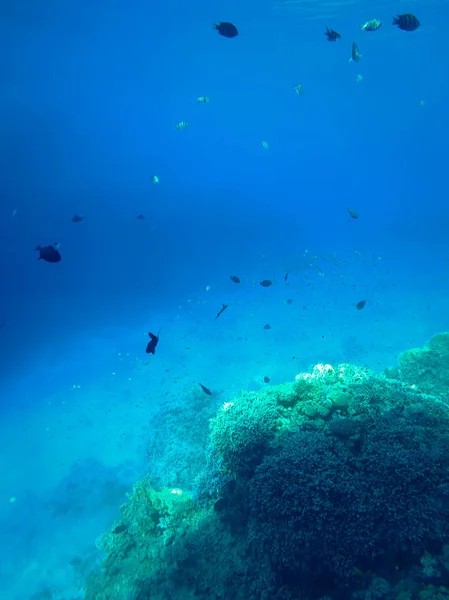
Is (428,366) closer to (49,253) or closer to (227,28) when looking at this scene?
(227,28)

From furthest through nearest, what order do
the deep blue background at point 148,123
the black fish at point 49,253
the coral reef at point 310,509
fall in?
the deep blue background at point 148,123 < the black fish at point 49,253 < the coral reef at point 310,509

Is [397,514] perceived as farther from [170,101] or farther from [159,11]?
[170,101]

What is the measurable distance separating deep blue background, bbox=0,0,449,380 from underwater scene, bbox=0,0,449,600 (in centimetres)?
52

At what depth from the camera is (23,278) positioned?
55.8 m

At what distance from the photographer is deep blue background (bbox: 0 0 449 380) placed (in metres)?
34.9

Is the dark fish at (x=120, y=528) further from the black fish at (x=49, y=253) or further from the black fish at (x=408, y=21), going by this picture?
the black fish at (x=408, y=21)

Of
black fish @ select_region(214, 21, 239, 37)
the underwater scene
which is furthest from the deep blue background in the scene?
black fish @ select_region(214, 21, 239, 37)

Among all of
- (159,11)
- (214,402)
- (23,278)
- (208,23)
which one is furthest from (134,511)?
(23,278)

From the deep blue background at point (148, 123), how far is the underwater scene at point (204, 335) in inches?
20.3

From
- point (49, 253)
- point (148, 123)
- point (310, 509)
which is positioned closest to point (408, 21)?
point (49, 253)

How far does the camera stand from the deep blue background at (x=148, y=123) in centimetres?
3486

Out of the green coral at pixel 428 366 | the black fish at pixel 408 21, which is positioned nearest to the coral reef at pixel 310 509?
the green coral at pixel 428 366

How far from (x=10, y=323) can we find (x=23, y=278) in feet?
26.1

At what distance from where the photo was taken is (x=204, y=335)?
3609cm
